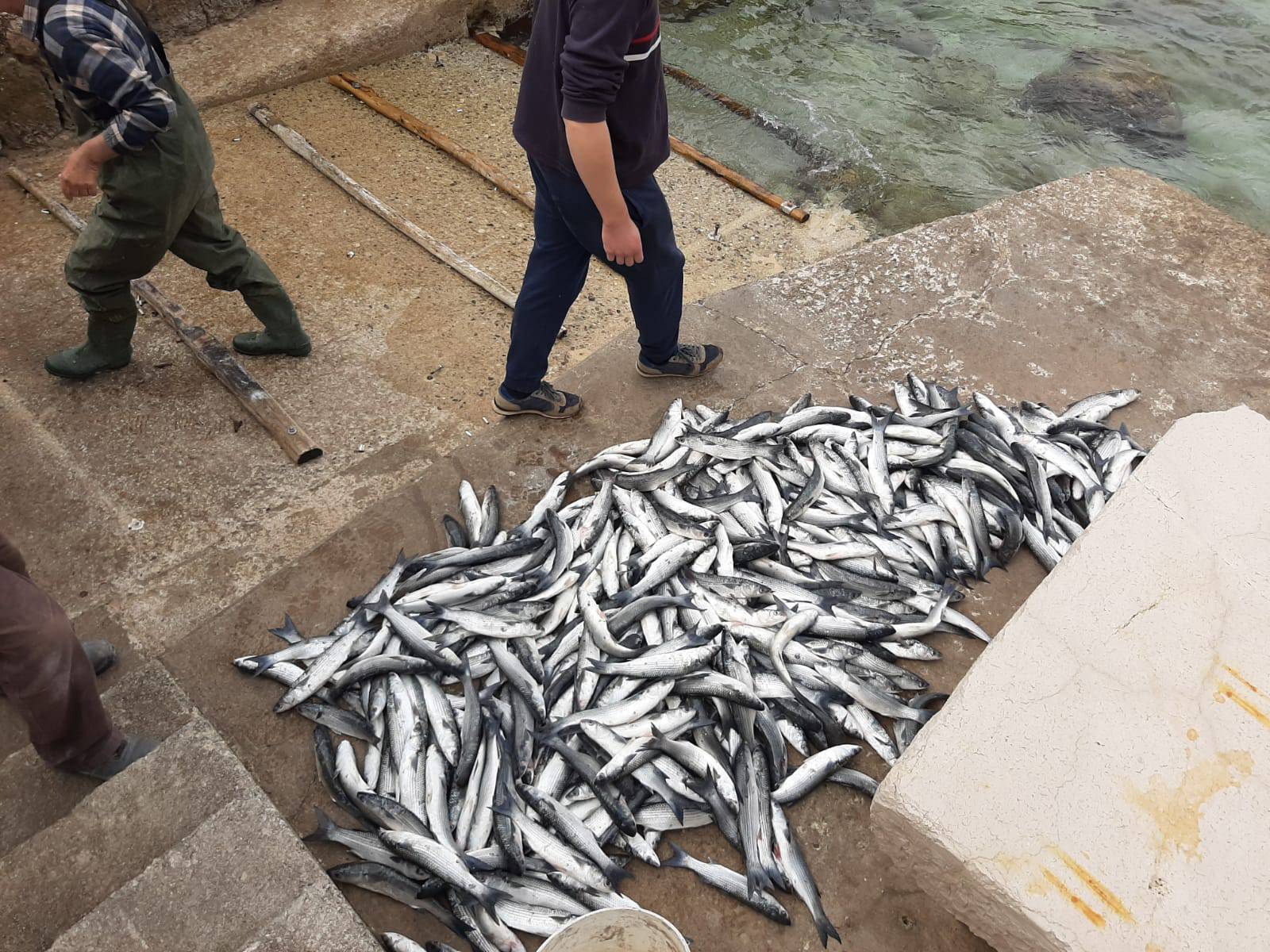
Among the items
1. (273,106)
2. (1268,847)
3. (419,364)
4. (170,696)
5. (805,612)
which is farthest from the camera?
(273,106)

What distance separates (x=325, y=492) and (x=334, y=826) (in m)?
1.72

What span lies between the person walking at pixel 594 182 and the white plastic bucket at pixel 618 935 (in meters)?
2.33

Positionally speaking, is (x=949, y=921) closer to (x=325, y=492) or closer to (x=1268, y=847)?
(x=1268, y=847)

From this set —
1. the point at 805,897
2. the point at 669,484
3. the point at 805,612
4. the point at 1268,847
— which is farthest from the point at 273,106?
the point at 1268,847

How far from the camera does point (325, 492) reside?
13.5 ft

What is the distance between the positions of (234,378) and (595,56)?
2639 mm

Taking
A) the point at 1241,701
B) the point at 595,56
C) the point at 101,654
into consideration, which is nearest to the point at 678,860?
the point at 1241,701

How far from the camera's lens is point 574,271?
3.96 m

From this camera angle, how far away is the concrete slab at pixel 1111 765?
2217mm

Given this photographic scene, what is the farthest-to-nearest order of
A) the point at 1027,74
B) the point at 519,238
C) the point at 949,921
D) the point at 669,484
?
the point at 1027,74
the point at 519,238
the point at 669,484
the point at 949,921

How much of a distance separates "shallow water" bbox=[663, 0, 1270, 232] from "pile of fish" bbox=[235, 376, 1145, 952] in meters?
3.87

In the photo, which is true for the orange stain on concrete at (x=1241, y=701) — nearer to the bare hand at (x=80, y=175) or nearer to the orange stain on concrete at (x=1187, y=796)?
the orange stain on concrete at (x=1187, y=796)

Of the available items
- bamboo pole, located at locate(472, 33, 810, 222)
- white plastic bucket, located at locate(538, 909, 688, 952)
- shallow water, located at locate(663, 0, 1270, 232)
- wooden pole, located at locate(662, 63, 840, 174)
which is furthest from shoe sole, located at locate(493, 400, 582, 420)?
wooden pole, located at locate(662, 63, 840, 174)

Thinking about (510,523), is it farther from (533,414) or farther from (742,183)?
(742,183)
